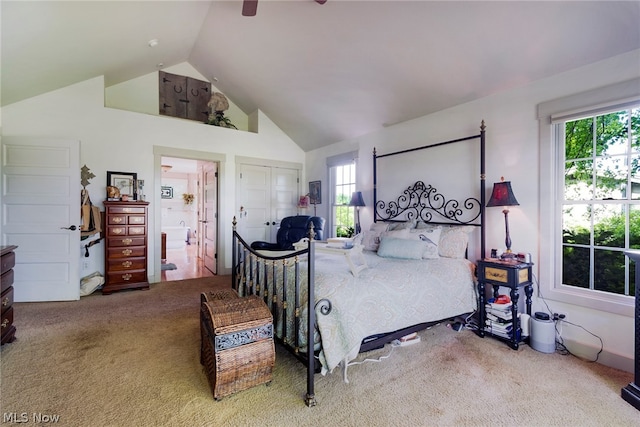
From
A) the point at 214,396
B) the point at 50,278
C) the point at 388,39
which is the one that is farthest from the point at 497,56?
the point at 50,278

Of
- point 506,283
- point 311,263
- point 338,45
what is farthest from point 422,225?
point 338,45

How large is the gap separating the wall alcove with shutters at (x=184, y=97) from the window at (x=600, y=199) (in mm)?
5228

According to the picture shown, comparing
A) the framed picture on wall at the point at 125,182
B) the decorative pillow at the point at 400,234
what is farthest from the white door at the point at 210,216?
the decorative pillow at the point at 400,234

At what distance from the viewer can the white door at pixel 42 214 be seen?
3.53 m

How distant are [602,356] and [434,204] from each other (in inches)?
79.2

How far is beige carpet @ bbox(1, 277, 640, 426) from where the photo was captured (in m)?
1.65

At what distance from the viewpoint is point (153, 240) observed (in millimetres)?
4594

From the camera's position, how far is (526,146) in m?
2.81

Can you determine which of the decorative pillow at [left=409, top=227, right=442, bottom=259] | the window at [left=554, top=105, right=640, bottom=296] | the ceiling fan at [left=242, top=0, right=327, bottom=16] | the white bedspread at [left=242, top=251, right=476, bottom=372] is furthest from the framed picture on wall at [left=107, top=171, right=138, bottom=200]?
the window at [left=554, top=105, right=640, bottom=296]

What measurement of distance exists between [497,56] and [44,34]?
4.16 m

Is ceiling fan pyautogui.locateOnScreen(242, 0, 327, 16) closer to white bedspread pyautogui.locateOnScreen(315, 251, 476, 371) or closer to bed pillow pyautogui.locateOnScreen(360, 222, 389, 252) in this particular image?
white bedspread pyautogui.locateOnScreen(315, 251, 476, 371)

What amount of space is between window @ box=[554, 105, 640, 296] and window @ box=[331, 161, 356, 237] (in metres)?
2.88

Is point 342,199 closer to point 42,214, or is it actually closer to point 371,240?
point 371,240

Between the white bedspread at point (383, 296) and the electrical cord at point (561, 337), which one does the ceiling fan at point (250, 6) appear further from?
the electrical cord at point (561, 337)
